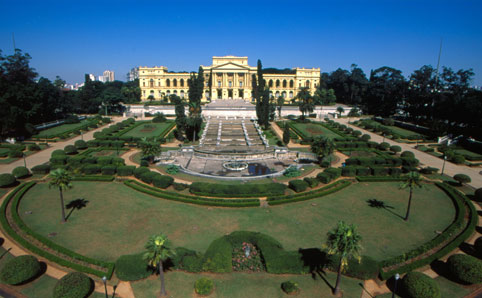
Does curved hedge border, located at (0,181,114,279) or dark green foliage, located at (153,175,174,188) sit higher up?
dark green foliage, located at (153,175,174,188)

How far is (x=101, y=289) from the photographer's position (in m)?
18.3

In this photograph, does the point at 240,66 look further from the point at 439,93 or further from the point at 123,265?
the point at 123,265

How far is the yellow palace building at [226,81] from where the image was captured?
12400 centimetres

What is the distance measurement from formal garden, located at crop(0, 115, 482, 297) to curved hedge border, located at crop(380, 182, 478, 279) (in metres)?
0.09

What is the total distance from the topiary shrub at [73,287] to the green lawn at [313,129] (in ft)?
178

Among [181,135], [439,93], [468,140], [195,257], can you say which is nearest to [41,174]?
[181,135]

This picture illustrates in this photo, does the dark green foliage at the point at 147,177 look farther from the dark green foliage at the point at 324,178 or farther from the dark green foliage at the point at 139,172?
the dark green foliage at the point at 324,178

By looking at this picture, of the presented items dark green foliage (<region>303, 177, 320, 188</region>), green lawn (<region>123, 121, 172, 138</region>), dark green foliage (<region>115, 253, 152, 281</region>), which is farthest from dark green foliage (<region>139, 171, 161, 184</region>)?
green lawn (<region>123, 121, 172, 138</region>)

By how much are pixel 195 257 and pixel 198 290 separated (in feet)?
8.93

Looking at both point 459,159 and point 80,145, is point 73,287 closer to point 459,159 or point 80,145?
point 80,145

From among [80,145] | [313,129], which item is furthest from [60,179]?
[313,129]

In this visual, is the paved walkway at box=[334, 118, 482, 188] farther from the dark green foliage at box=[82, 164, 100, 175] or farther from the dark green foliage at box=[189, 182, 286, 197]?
the dark green foliage at box=[82, 164, 100, 175]

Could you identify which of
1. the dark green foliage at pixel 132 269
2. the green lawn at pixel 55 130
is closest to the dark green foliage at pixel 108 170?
the dark green foliage at pixel 132 269

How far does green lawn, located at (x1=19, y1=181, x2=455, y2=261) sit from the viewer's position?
23486mm
